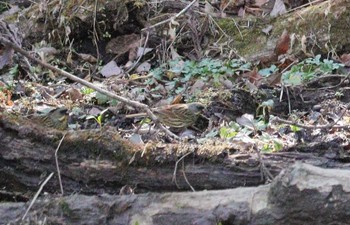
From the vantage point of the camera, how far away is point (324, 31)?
197 inches

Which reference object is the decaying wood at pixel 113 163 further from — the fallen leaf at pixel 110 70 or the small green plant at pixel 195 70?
the fallen leaf at pixel 110 70

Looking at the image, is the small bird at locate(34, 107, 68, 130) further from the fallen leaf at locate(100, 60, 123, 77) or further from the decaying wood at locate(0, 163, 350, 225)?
the fallen leaf at locate(100, 60, 123, 77)

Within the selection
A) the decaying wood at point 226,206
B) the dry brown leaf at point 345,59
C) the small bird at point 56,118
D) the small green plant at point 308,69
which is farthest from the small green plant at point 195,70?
the decaying wood at point 226,206

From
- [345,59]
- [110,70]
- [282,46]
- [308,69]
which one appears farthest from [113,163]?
[110,70]

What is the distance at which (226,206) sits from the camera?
2.03 meters

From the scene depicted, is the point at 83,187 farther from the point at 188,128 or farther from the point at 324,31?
the point at 324,31

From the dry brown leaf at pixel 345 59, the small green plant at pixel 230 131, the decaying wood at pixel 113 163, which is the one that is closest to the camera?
the decaying wood at pixel 113 163

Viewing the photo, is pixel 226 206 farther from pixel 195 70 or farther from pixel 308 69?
pixel 195 70

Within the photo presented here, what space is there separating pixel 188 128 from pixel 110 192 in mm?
1477

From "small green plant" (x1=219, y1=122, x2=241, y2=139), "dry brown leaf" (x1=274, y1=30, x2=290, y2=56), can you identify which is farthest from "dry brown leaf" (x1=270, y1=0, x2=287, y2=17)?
"small green plant" (x1=219, y1=122, x2=241, y2=139)

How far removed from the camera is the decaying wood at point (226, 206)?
1.86 meters

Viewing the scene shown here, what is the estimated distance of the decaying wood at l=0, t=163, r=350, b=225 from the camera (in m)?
1.86

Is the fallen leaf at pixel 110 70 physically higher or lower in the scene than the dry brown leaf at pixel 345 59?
lower

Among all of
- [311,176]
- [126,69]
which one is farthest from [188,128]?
[311,176]
